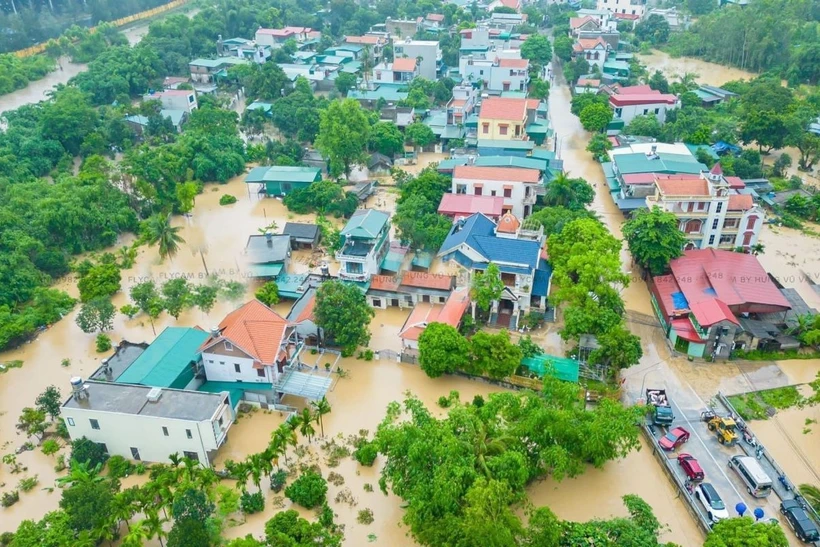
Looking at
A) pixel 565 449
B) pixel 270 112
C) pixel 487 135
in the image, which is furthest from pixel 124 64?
pixel 565 449

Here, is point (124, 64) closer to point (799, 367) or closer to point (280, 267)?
point (280, 267)

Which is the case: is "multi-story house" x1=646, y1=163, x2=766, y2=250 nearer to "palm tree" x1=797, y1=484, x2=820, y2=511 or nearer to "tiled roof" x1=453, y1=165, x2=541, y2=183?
"tiled roof" x1=453, y1=165, x2=541, y2=183

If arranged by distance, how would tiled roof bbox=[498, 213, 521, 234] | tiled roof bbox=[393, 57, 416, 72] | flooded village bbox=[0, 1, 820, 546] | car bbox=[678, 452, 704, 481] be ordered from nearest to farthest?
car bbox=[678, 452, 704, 481] < flooded village bbox=[0, 1, 820, 546] < tiled roof bbox=[498, 213, 521, 234] < tiled roof bbox=[393, 57, 416, 72]

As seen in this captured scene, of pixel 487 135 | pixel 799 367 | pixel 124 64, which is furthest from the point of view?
pixel 124 64

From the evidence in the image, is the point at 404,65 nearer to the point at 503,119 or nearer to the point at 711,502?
the point at 503,119

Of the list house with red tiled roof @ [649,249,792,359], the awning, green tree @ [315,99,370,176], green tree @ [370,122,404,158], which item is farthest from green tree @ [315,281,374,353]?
green tree @ [370,122,404,158]

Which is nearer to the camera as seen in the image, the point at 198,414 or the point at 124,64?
the point at 198,414
